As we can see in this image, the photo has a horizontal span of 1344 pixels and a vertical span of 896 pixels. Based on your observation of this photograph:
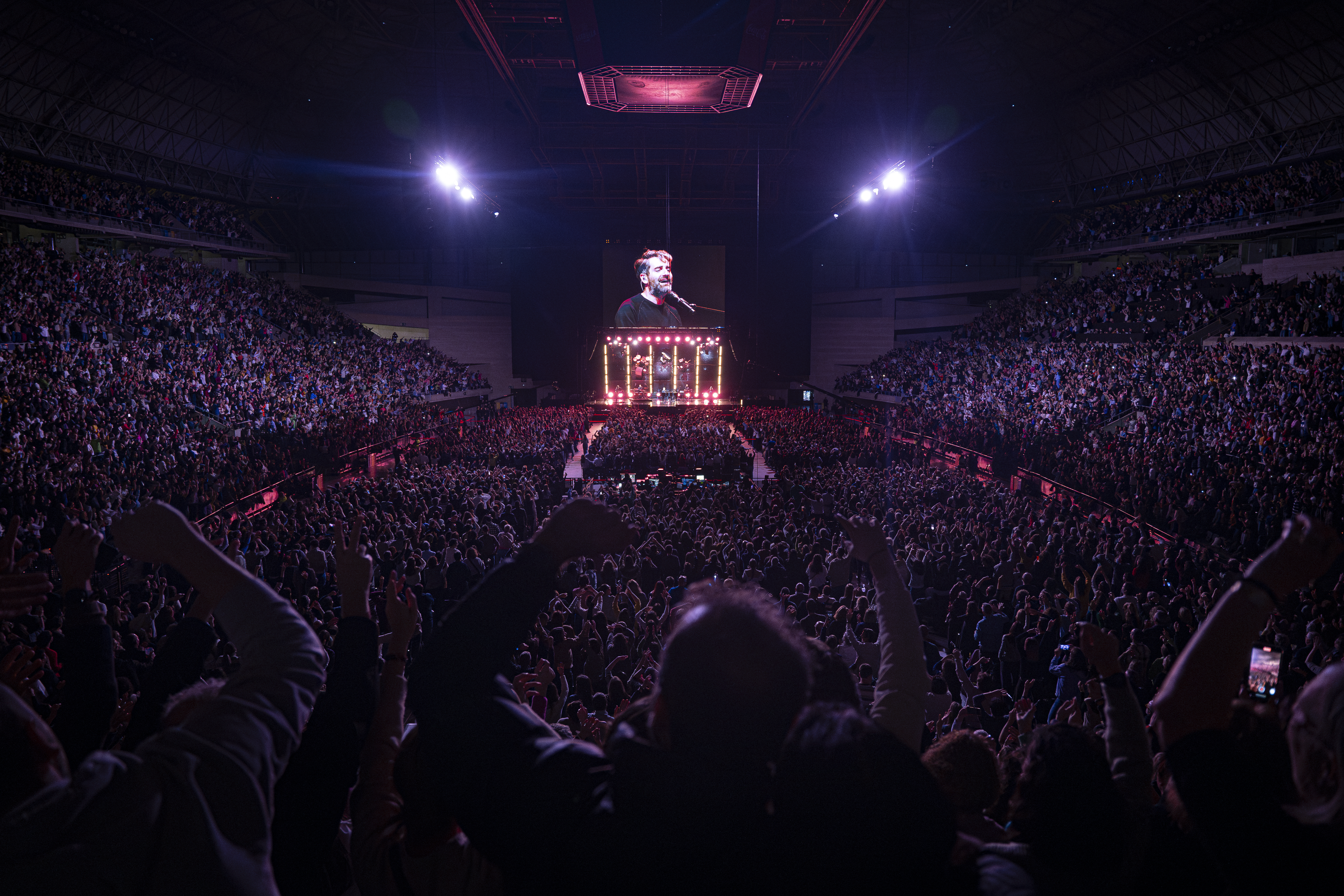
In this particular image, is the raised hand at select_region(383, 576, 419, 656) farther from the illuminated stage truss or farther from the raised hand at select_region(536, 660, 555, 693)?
the illuminated stage truss

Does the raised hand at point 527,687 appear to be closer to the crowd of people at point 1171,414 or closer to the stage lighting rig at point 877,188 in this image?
the crowd of people at point 1171,414

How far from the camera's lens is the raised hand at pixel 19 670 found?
6.97 ft

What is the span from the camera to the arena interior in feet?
4.16

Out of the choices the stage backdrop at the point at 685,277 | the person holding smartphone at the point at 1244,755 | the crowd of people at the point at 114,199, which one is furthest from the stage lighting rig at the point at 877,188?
the crowd of people at the point at 114,199

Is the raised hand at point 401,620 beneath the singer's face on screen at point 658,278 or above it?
beneath

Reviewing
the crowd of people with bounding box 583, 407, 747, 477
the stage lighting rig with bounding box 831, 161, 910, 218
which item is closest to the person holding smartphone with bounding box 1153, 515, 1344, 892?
the crowd of people with bounding box 583, 407, 747, 477

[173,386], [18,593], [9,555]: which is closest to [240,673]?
[18,593]

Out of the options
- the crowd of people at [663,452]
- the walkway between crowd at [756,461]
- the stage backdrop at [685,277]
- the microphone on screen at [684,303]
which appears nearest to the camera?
the crowd of people at [663,452]

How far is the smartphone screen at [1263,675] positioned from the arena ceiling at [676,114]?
9738mm

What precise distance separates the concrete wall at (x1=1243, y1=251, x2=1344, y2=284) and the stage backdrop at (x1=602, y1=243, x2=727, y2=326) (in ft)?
67.8

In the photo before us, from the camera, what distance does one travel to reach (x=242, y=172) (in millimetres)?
32656

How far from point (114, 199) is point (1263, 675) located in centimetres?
3383

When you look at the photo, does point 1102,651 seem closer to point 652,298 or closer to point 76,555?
point 76,555

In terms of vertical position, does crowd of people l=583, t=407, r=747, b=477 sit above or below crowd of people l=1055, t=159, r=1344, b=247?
below
